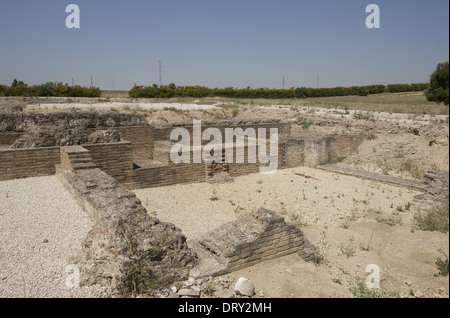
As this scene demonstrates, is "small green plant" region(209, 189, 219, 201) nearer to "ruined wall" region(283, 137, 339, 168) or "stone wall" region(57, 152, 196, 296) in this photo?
"stone wall" region(57, 152, 196, 296)

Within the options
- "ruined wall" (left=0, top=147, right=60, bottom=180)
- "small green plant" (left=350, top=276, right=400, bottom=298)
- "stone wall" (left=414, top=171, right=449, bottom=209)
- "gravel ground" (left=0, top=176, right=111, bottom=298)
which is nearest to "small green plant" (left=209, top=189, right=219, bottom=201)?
"gravel ground" (left=0, top=176, right=111, bottom=298)

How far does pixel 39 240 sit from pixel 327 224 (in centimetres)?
460

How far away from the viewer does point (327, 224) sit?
6.30 metres

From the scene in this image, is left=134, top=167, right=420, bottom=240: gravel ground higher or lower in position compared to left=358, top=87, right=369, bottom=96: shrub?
lower

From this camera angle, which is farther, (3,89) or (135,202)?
(3,89)

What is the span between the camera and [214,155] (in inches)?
356

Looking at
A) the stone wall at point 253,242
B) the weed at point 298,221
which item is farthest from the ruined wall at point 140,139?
the stone wall at point 253,242

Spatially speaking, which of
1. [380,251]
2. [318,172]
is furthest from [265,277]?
[318,172]

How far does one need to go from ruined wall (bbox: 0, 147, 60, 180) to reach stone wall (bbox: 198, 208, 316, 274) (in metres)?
4.68

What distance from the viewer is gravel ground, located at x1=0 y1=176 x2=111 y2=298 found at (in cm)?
317

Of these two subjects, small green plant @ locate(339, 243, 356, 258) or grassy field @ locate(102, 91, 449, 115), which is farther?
grassy field @ locate(102, 91, 449, 115)

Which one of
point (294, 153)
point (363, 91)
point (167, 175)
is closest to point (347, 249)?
point (167, 175)

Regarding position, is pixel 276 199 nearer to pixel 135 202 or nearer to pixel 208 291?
pixel 135 202

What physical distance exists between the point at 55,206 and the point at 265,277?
3.45 meters
